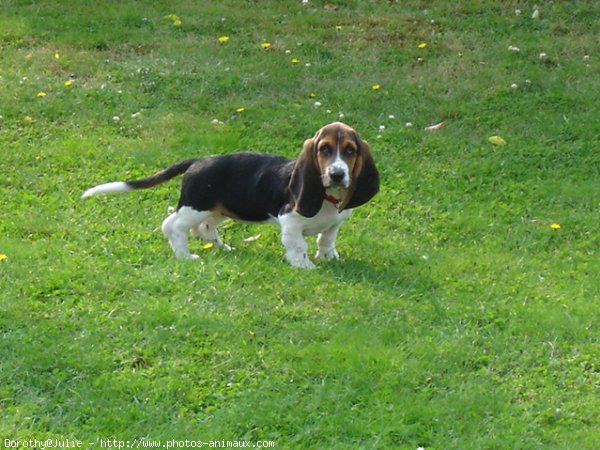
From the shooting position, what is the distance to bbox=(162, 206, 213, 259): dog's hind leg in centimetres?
826

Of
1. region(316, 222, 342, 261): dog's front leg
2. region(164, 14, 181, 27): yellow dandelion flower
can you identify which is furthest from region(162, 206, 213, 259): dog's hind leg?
region(164, 14, 181, 27): yellow dandelion flower

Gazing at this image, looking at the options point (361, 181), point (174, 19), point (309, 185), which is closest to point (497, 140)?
point (361, 181)

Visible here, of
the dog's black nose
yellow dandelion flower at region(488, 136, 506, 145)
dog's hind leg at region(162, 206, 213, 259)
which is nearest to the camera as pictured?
the dog's black nose

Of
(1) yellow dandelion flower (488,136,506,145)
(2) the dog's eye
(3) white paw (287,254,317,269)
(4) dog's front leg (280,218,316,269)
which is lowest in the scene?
(1) yellow dandelion flower (488,136,506,145)

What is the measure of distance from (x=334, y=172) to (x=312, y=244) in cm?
164

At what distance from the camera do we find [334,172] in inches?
299

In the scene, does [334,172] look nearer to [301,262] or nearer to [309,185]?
[309,185]

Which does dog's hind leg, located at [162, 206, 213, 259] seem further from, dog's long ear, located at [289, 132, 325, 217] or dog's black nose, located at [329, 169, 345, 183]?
dog's black nose, located at [329, 169, 345, 183]

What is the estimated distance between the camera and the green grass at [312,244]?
19.2ft

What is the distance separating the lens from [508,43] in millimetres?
13867

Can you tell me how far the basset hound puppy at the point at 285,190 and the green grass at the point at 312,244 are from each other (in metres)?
0.27

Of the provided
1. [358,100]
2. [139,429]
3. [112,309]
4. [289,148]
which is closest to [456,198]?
[289,148]

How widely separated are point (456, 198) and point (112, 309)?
4.00 meters

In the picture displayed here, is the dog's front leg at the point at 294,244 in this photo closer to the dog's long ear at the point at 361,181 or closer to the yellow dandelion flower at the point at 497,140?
the dog's long ear at the point at 361,181
